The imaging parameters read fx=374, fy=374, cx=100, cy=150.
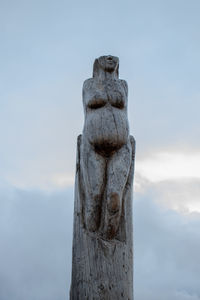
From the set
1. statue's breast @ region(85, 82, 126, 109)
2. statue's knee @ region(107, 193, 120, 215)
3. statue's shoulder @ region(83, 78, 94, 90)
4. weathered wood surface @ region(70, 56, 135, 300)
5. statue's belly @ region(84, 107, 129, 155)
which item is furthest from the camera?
statue's shoulder @ region(83, 78, 94, 90)

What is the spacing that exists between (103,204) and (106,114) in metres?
1.68

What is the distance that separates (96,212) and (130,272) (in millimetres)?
1174

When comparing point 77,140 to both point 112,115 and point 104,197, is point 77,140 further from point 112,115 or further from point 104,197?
point 104,197

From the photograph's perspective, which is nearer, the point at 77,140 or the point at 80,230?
the point at 80,230

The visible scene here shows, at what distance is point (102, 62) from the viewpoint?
7871 millimetres

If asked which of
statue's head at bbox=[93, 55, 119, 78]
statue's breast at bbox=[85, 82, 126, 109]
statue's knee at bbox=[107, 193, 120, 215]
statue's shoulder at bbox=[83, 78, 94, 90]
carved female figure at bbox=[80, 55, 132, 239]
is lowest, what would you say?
statue's knee at bbox=[107, 193, 120, 215]

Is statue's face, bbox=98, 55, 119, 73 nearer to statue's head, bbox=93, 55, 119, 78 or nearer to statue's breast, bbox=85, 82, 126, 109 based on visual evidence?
statue's head, bbox=93, 55, 119, 78

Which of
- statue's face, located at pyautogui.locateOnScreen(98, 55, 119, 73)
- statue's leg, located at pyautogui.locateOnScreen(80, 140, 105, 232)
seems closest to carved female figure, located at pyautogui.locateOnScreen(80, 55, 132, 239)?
statue's leg, located at pyautogui.locateOnScreen(80, 140, 105, 232)

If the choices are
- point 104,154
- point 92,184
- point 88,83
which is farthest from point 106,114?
point 92,184

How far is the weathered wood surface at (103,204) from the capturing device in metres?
6.18

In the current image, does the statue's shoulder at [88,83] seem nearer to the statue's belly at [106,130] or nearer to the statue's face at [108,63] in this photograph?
the statue's face at [108,63]

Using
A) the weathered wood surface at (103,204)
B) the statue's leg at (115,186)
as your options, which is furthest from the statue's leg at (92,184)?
the statue's leg at (115,186)

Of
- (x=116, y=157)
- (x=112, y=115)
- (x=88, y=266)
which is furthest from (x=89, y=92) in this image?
(x=88, y=266)

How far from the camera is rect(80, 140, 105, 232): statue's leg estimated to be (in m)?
6.48
